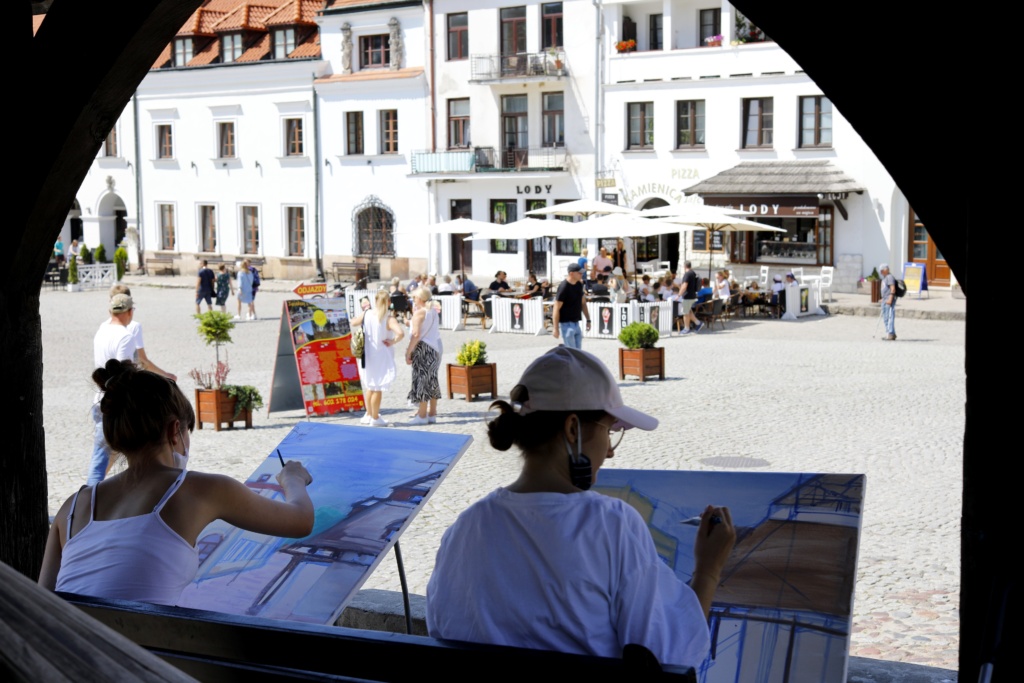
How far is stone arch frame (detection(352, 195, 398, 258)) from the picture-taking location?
4209 cm

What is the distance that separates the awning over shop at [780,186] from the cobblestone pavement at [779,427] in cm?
774

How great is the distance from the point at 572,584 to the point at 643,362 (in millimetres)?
14701

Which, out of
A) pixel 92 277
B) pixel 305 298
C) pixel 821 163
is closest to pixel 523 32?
pixel 821 163

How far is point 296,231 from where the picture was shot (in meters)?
44.1

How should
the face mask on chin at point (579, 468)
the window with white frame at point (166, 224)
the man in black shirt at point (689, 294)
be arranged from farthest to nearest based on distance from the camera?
the window with white frame at point (166, 224), the man in black shirt at point (689, 294), the face mask on chin at point (579, 468)

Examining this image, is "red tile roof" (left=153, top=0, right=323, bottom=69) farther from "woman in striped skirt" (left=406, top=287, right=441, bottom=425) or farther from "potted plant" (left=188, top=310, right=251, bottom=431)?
"potted plant" (left=188, top=310, right=251, bottom=431)

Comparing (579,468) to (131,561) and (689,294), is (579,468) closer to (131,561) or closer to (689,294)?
(131,561)

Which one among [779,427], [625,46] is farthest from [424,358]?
[625,46]

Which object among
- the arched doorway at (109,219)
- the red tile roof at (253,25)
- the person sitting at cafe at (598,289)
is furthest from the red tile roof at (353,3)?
the person sitting at cafe at (598,289)

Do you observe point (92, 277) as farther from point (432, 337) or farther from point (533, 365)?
point (533, 365)

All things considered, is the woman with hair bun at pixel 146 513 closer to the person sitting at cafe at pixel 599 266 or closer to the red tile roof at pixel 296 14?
the person sitting at cafe at pixel 599 266

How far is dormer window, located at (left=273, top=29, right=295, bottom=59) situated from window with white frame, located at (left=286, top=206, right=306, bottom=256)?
5.52 m

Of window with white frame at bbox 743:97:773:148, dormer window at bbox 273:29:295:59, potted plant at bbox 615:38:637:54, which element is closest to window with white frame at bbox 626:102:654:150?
potted plant at bbox 615:38:637:54

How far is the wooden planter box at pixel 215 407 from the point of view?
1359 cm
